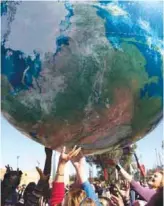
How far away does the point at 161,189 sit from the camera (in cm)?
297

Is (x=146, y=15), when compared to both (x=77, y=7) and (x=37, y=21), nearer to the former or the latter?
(x=77, y=7)

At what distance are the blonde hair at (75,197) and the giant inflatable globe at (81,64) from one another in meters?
0.74

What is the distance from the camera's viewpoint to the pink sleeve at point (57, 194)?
3.63 meters

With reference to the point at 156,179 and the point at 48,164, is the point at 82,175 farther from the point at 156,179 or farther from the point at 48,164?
the point at 48,164

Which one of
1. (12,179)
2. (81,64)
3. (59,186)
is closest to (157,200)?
(59,186)

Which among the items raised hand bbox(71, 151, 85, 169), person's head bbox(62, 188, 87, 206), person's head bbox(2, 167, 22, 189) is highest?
raised hand bbox(71, 151, 85, 169)

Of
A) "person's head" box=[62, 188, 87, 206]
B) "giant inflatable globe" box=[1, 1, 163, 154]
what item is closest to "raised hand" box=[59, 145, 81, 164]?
"giant inflatable globe" box=[1, 1, 163, 154]

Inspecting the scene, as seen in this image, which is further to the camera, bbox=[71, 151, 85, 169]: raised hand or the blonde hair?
bbox=[71, 151, 85, 169]: raised hand

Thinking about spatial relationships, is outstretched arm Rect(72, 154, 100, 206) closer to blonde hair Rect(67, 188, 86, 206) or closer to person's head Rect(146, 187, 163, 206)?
blonde hair Rect(67, 188, 86, 206)

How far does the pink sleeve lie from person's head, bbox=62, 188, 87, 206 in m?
0.18

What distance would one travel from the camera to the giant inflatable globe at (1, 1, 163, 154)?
3641 millimetres

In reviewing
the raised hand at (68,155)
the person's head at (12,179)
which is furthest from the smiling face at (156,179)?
the person's head at (12,179)

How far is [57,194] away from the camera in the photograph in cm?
366

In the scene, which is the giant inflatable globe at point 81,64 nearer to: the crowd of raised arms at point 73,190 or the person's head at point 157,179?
the crowd of raised arms at point 73,190
